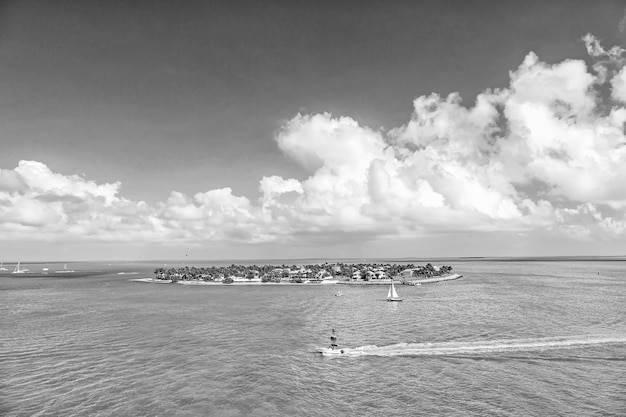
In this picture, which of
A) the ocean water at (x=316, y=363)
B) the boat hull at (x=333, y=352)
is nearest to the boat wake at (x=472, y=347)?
the boat hull at (x=333, y=352)

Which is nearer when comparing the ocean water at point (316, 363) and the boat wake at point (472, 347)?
the ocean water at point (316, 363)

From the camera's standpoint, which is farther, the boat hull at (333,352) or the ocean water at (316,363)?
the boat hull at (333,352)

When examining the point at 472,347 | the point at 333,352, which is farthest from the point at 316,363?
the point at 472,347

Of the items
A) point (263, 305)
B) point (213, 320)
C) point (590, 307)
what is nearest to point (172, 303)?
point (263, 305)

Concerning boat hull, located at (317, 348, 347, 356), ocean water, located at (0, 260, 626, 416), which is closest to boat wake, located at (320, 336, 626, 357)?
boat hull, located at (317, 348, 347, 356)

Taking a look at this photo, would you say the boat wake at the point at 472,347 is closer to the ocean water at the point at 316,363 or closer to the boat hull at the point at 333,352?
the boat hull at the point at 333,352
